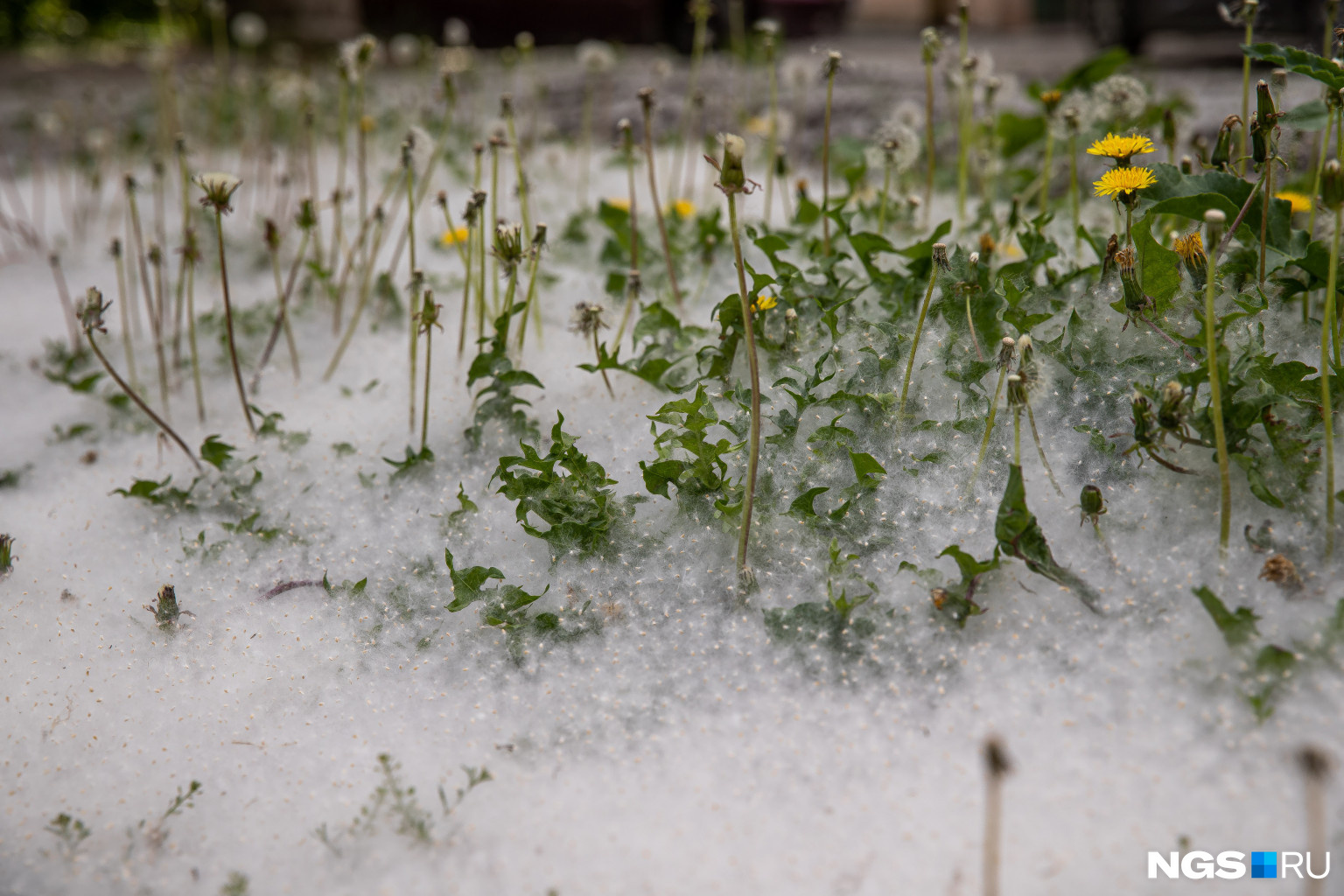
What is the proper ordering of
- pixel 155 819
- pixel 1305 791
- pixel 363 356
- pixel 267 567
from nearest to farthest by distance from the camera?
pixel 1305 791, pixel 155 819, pixel 267 567, pixel 363 356

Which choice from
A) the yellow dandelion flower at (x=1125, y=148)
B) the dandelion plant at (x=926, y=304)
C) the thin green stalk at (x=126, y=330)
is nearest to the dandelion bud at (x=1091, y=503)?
the dandelion plant at (x=926, y=304)

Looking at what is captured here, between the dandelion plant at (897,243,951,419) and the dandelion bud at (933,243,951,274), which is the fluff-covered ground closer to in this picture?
the dandelion plant at (897,243,951,419)

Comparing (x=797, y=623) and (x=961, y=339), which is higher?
(x=961, y=339)

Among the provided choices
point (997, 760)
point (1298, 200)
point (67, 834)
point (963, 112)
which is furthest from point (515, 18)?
point (997, 760)

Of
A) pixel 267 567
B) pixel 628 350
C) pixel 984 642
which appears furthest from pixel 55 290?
pixel 984 642

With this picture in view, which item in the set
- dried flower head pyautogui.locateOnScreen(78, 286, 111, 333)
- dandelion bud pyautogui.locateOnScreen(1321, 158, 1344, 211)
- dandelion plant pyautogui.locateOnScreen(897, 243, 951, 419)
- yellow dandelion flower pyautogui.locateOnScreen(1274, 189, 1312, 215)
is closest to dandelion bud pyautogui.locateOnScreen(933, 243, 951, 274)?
dandelion plant pyautogui.locateOnScreen(897, 243, 951, 419)

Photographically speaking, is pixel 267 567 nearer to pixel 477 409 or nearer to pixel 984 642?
pixel 477 409

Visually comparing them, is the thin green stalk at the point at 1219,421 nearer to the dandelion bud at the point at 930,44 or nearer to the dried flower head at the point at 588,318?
the dandelion bud at the point at 930,44
